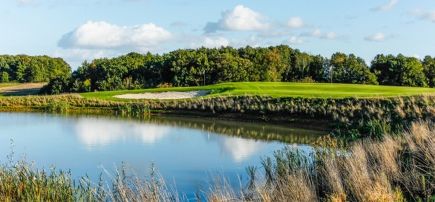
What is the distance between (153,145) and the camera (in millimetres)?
19656

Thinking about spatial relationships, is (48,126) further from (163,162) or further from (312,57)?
(312,57)

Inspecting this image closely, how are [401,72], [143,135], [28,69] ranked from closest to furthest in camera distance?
1. [143,135]
2. [401,72]
3. [28,69]

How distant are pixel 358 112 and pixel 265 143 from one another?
7.60 m

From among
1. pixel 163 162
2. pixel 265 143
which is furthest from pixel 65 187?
pixel 265 143

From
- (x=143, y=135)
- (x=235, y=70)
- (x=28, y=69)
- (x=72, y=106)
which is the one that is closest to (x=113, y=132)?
(x=143, y=135)

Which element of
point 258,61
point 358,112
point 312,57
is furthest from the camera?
point 312,57

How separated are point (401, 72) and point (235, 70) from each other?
1876 centimetres

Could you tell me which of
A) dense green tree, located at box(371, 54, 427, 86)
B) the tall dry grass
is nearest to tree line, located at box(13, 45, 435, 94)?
dense green tree, located at box(371, 54, 427, 86)

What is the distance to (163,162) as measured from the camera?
15.9 metres

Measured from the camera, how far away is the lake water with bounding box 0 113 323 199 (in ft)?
46.9

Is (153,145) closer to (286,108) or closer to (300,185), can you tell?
(300,185)

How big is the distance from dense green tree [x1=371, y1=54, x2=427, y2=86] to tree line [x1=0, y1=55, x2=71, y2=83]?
48.9m

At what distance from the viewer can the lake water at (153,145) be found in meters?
14.3

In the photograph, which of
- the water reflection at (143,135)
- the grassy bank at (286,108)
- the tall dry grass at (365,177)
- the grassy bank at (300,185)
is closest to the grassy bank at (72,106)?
the grassy bank at (286,108)
